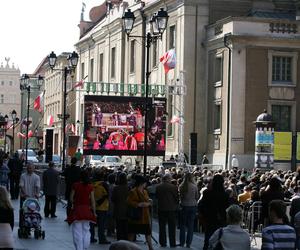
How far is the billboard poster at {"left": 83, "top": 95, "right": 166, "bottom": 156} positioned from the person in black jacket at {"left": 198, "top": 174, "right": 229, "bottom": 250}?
1232 inches

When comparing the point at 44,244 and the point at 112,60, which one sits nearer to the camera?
the point at 44,244

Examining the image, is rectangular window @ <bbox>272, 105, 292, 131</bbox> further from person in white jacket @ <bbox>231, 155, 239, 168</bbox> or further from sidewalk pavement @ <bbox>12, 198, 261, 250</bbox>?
sidewalk pavement @ <bbox>12, 198, 261, 250</bbox>

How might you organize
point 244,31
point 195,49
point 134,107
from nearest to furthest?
point 134,107
point 244,31
point 195,49

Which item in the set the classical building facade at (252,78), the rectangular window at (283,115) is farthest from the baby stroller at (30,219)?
the rectangular window at (283,115)

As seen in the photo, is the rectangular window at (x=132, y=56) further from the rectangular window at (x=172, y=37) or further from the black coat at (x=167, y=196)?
the black coat at (x=167, y=196)

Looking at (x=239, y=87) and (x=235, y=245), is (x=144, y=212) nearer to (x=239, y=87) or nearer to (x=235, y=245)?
(x=235, y=245)

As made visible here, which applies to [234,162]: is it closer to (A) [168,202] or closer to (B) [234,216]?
(A) [168,202]

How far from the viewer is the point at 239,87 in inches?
2087

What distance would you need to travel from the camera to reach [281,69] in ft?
177

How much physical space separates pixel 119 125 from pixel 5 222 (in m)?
37.6

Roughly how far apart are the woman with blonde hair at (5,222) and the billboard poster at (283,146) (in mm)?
37075

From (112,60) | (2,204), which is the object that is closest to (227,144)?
(112,60)

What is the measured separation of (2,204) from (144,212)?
5.69m

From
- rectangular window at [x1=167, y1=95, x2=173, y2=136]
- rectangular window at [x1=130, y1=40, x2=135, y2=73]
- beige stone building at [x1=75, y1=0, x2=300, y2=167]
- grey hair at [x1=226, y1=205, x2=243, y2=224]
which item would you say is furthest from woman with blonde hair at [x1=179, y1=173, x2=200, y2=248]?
rectangular window at [x1=130, y1=40, x2=135, y2=73]
